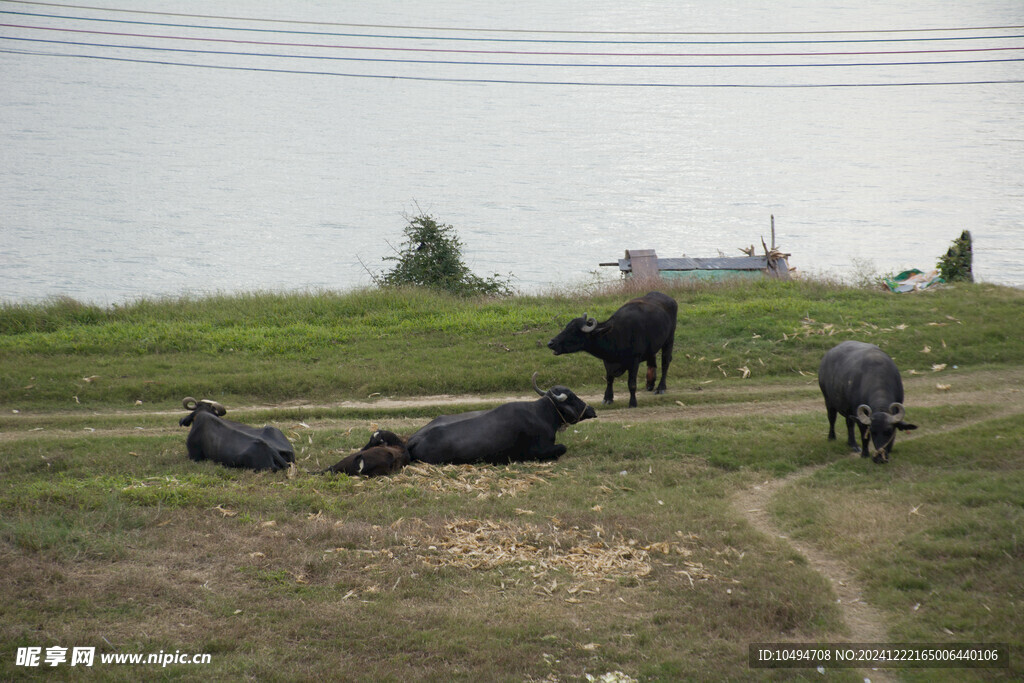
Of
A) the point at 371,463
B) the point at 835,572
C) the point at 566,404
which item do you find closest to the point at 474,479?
the point at 371,463

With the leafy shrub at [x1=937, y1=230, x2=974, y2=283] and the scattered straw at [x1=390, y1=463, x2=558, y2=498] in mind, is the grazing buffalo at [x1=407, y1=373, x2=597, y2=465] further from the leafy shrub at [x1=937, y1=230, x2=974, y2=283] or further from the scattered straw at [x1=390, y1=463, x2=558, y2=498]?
the leafy shrub at [x1=937, y1=230, x2=974, y2=283]

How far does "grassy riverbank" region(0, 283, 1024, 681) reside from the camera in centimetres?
679

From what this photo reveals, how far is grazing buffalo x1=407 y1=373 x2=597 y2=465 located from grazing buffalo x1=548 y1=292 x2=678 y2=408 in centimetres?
289

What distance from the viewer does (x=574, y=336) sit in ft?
49.3

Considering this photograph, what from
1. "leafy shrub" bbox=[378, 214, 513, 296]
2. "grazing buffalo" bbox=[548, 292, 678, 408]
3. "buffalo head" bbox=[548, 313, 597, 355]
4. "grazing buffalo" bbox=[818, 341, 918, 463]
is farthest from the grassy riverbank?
"leafy shrub" bbox=[378, 214, 513, 296]

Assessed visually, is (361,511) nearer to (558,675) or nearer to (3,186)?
(558,675)

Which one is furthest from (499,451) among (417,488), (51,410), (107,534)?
(51,410)

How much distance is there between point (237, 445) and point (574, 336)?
249 inches

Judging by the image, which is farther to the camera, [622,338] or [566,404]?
[622,338]

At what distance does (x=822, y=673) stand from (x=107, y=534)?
6845 millimetres

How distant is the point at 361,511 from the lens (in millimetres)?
9469

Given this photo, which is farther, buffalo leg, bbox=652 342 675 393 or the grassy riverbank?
buffalo leg, bbox=652 342 675 393

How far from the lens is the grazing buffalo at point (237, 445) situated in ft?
36.6

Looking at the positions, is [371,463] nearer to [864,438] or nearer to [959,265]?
[864,438]
